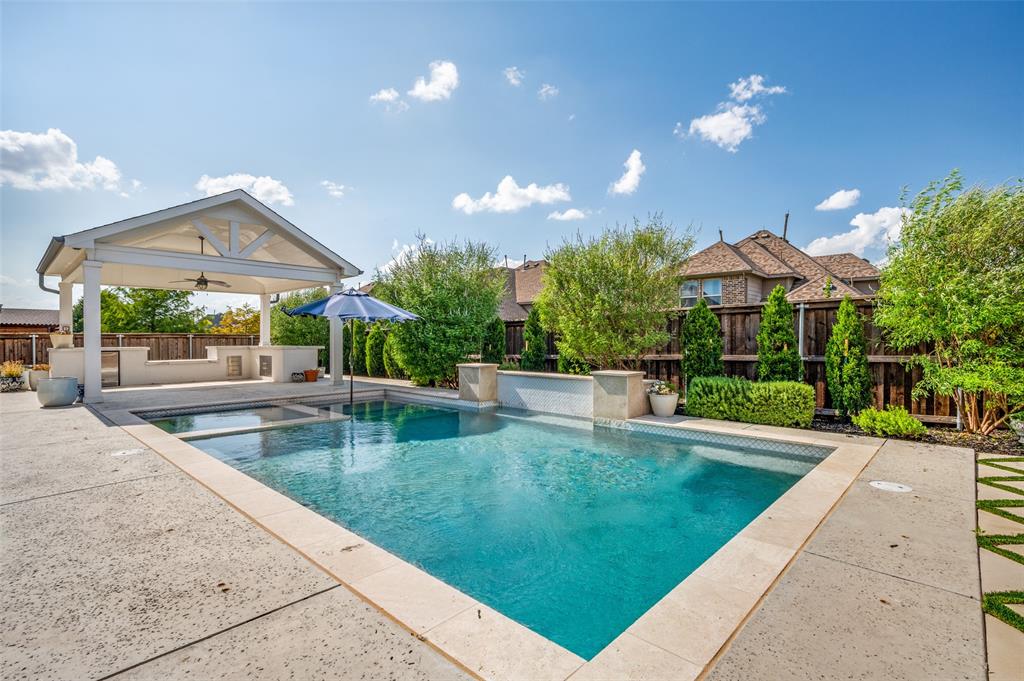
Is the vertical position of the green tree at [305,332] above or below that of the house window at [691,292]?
below

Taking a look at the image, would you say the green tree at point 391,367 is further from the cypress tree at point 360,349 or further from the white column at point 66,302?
the white column at point 66,302

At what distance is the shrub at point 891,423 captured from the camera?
6605mm

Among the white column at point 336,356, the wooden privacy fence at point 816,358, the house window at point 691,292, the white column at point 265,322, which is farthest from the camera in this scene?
the house window at point 691,292

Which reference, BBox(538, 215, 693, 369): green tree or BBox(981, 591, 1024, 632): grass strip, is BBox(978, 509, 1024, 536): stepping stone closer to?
BBox(981, 591, 1024, 632): grass strip

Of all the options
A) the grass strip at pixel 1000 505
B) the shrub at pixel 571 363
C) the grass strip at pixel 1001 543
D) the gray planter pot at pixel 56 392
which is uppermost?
the shrub at pixel 571 363

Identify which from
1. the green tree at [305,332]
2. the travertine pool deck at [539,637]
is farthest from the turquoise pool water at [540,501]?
the green tree at [305,332]

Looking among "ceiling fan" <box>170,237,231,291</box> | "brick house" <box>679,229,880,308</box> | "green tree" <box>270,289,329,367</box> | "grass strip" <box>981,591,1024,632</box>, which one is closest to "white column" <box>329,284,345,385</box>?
"ceiling fan" <box>170,237,231,291</box>

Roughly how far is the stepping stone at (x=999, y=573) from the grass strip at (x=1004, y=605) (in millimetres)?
53

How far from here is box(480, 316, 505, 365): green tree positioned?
43.3ft

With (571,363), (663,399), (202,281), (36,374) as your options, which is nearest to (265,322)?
(202,281)

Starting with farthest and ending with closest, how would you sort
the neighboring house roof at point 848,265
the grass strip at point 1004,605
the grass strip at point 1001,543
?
the neighboring house roof at point 848,265, the grass strip at point 1001,543, the grass strip at point 1004,605

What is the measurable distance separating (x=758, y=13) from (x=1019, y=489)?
8.94m

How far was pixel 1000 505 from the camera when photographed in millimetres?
4000

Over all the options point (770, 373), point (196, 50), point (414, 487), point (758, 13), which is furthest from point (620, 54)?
point (414, 487)
